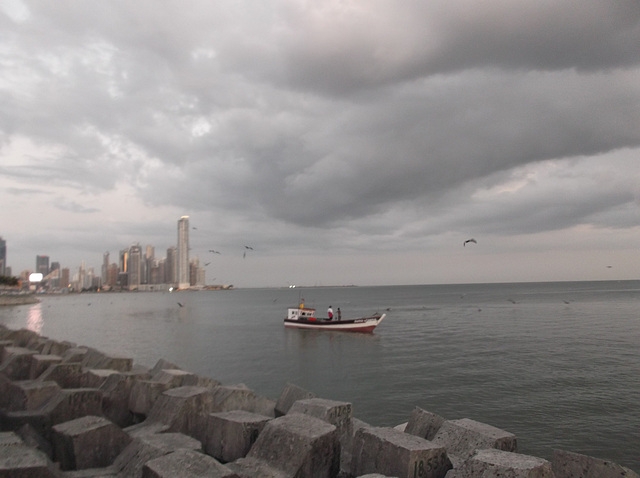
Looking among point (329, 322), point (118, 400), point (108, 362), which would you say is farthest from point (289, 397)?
point (329, 322)

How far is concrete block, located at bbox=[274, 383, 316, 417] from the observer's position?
361 inches

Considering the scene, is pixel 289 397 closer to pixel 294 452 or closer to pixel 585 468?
pixel 294 452

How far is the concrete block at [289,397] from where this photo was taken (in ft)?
30.1

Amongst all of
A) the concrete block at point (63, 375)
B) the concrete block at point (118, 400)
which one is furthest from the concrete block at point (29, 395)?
the concrete block at point (63, 375)

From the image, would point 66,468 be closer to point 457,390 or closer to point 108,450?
point 108,450

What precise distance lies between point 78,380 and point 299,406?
7.18 meters

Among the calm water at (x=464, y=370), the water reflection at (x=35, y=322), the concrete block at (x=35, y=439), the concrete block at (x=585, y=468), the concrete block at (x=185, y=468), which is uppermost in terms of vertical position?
the concrete block at (x=185, y=468)

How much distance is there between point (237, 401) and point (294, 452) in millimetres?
3791

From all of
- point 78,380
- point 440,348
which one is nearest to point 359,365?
point 440,348

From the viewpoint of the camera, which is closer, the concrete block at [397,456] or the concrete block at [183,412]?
the concrete block at [397,456]

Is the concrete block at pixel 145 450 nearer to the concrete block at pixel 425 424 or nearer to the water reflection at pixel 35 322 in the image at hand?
the concrete block at pixel 425 424

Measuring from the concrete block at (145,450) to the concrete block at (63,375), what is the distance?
5.98 m

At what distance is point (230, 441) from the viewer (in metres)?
6.87

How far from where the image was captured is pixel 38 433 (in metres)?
7.96
